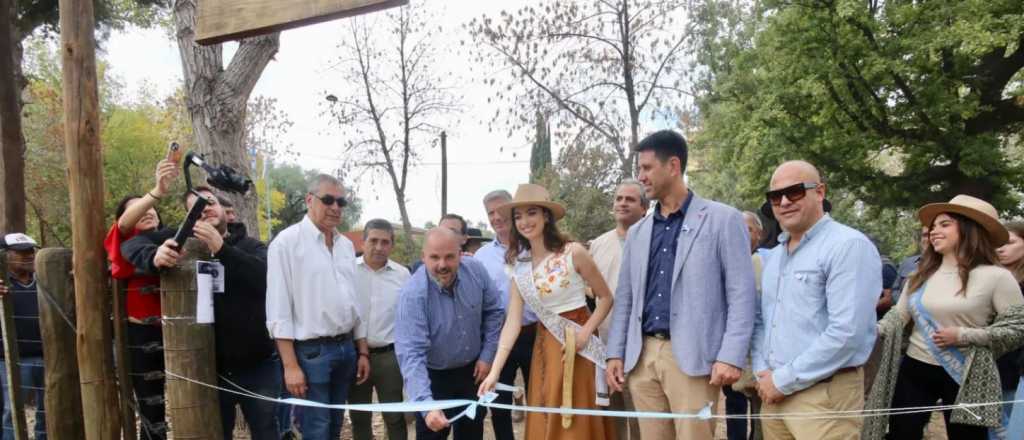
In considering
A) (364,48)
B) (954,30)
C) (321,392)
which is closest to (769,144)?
(954,30)

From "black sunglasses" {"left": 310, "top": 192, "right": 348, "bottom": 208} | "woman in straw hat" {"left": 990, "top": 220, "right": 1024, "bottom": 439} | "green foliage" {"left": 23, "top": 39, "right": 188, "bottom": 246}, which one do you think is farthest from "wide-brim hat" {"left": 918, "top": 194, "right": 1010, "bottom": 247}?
"green foliage" {"left": 23, "top": 39, "right": 188, "bottom": 246}

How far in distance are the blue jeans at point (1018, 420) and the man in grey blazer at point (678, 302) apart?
1564mm

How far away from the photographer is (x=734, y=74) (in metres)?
21.1

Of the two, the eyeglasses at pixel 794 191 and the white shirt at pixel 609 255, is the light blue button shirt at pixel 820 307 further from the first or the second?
the white shirt at pixel 609 255

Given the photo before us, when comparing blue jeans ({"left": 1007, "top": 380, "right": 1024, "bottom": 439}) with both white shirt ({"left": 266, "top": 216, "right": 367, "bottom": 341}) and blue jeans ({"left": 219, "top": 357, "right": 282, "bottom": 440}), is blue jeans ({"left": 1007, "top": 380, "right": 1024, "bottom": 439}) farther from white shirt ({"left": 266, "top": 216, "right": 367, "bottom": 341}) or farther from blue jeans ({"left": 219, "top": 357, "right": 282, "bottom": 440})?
blue jeans ({"left": 219, "top": 357, "right": 282, "bottom": 440})

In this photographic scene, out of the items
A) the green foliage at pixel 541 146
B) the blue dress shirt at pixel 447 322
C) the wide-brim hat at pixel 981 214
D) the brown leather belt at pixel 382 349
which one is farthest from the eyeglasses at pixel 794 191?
the green foliage at pixel 541 146

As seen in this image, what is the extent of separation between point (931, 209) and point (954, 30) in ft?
46.3

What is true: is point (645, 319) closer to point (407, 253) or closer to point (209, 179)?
point (209, 179)

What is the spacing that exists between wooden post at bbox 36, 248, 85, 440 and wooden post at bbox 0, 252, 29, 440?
54 centimetres

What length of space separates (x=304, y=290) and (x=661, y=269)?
2074 mm

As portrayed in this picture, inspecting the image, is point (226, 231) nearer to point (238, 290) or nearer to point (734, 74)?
point (238, 290)

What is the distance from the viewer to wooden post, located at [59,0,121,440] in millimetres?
3682

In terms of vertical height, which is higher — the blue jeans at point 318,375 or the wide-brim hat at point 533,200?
the wide-brim hat at point 533,200

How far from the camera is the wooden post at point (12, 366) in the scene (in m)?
4.34
